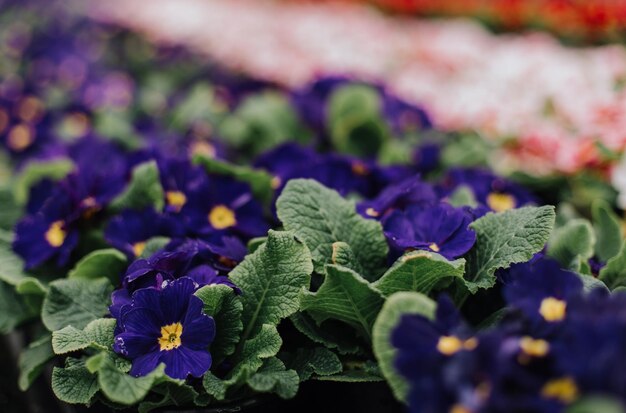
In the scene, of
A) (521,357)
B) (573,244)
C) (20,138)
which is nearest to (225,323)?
(521,357)

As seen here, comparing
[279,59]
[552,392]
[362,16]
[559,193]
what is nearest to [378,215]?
[552,392]

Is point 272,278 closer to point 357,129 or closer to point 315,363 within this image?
point 315,363

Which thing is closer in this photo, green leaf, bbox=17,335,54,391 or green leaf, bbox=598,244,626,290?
green leaf, bbox=598,244,626,290

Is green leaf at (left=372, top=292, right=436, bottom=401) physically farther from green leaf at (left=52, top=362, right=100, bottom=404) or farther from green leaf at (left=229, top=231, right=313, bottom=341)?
green leaf at (left=52, top=362, right=100, bottom=404)

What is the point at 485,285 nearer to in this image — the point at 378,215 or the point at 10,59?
the point at 378,215

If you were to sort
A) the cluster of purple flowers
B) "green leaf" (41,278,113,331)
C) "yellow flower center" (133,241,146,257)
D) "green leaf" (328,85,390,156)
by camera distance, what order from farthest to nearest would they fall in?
"green leaf" (328,85,390,156) → "yellow flower center" (133,241,146,257) → "green leaf" (41,278,113,331) → the cluster of purple flowers

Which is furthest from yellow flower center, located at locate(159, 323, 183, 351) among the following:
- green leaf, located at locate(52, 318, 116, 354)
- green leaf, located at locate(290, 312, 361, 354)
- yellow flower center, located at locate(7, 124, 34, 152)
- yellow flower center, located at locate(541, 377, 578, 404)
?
yellow flower center, located at locate(7, 124, 34, 152)
